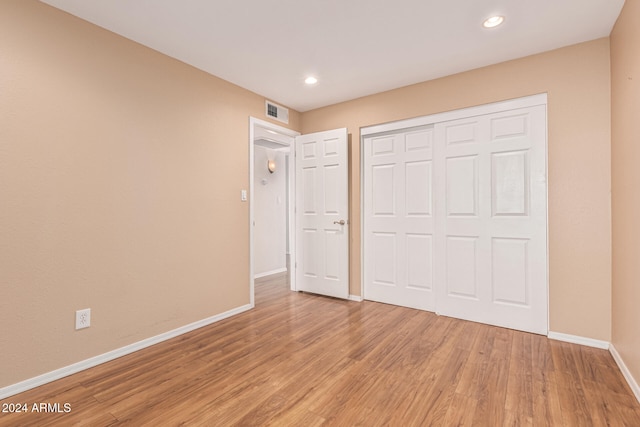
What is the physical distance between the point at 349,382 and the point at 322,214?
228 cm

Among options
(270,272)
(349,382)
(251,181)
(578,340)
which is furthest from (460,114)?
(270,272)

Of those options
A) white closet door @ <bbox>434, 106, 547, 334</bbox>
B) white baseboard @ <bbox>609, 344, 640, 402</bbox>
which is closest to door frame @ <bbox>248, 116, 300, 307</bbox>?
white closet door @ <bbox>434, 106, 547, 334</bbox>

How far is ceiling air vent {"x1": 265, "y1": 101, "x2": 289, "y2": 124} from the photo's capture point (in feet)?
12.3

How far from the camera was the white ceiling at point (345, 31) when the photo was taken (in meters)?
2.07

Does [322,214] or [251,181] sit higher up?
[251,181]

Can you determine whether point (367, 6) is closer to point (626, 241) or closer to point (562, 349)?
point (626, 241)

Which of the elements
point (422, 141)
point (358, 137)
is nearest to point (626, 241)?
point (422, 141)

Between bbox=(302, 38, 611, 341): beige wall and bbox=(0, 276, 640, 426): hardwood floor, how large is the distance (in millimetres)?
364

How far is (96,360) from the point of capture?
7.29 feet

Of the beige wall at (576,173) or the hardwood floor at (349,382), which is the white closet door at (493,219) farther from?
the hardwood floor at (349,382)

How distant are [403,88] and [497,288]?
2319 millimetres

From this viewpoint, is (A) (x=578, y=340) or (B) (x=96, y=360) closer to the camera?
(B) (x=96, y=360)

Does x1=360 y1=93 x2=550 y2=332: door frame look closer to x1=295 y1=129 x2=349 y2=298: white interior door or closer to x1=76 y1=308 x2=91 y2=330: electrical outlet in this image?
x1=295 y1=129 x2=349 y2=298: white interior door

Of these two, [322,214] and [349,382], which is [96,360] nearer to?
[349,382]
